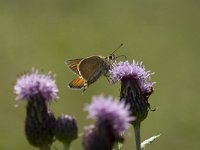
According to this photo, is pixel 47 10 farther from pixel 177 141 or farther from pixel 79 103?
pixel 177 141

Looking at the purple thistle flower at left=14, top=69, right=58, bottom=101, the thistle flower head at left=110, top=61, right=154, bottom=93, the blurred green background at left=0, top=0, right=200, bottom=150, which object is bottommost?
the purple thistle flower at left=14, top=69, right=58, bottom=101

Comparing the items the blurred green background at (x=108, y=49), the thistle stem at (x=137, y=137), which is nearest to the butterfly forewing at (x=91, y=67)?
the thistle stem at (x=137, y=137)

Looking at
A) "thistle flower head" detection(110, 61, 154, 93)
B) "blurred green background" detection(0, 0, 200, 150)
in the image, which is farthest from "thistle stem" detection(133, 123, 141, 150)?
"blurred green background" detection(0, 0, 200, 150)

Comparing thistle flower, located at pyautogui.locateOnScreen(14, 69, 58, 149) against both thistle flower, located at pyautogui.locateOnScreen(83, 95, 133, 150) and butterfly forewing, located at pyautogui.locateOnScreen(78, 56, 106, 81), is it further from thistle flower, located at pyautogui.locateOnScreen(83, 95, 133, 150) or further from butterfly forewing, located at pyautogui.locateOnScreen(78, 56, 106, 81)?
thistle flower, located at pyautogui.locateOnScreen(83, 95, 133, 150)

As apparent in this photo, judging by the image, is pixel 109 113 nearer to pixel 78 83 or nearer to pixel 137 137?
pixel 137 137

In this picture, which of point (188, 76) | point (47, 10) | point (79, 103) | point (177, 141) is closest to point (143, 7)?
point (47, 10)

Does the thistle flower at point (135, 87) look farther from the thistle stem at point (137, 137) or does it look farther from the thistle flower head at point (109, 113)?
the thistle flower head at point (109, 113)

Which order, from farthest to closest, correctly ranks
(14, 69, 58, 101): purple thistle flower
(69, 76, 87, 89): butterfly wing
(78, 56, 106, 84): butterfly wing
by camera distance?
(78, 56, 106, 84): butterfly wing
(69, 76, 87, 89): butterfly wing
(14, 69, 58, 101): purple thistle flower
